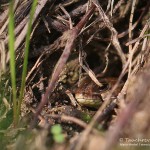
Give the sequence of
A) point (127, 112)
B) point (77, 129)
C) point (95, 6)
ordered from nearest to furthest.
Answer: point (127, 112)
point (77, 129)
point (95, 6)

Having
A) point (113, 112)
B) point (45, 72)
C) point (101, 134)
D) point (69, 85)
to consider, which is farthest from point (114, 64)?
point (101, 134)

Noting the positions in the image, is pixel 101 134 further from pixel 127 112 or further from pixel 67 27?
pixel 67 27

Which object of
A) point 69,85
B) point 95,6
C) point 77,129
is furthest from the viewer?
point 69,85

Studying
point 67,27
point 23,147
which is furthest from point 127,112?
point 67,27

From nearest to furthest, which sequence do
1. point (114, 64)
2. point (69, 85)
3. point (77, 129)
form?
point (77, 129)
point (69, 85)
point (114, 64)

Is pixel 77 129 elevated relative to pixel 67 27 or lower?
lower

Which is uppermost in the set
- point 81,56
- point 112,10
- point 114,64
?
point 112,10

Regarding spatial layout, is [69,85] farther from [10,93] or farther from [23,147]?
[23,147]

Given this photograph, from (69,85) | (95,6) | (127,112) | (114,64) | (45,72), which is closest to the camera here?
(127,112)

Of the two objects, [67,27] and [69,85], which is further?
[69,85]
